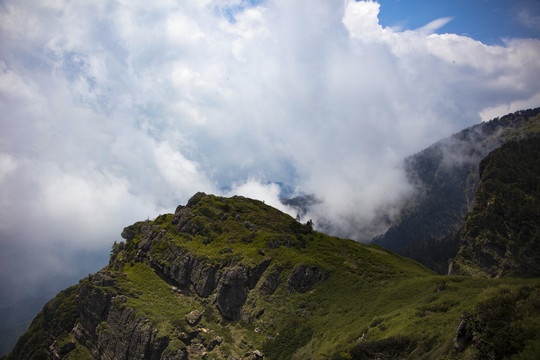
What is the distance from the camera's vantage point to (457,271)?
131 metres

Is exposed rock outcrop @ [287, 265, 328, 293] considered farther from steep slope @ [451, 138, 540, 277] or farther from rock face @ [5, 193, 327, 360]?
steep slope @ [451, 138, 540, 277]

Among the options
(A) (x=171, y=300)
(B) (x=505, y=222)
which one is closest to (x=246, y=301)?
(A) (x=171, y=300)

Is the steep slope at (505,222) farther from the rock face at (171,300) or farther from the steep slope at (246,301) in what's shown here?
the rock face at (171,300)

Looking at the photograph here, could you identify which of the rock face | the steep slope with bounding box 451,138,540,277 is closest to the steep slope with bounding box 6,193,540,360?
the rock face

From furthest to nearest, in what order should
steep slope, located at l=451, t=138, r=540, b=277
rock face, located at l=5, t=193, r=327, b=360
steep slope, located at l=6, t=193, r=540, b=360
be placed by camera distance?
steep slope, located at l=451, t=138, r=540, b=277, rock face, located at l=5, t=193, r=327, b=360, steep slope, located at l=6, t=193, r=540, b=360

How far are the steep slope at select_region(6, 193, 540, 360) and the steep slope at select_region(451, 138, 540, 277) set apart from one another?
213 feet

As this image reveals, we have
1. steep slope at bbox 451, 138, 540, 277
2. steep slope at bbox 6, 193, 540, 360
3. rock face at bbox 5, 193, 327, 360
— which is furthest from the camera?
steep slope at bbox 451, 138, 540, 277

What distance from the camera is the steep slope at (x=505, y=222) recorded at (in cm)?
11794

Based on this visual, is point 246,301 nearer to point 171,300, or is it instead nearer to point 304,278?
point 304,278

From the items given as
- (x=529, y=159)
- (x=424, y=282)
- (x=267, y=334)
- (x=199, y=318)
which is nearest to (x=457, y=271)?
(x=529, y=159)

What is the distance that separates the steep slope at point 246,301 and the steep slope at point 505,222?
6485 cm

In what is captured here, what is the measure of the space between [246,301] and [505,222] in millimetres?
122617

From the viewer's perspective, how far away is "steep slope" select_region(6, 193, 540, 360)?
165 ft

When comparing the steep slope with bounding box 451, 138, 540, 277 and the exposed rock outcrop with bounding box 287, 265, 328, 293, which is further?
the steep slope with bounding box 451, 138, 540, 277
